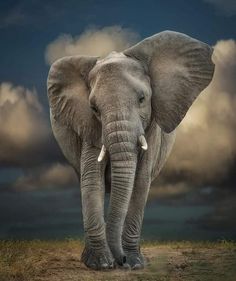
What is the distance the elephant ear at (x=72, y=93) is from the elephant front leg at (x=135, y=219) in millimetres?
1304

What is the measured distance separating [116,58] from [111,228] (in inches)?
112

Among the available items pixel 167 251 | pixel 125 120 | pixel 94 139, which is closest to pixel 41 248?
pixel 167 251

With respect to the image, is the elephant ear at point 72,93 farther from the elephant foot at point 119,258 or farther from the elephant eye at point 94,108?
the elephant foot at point 119,258

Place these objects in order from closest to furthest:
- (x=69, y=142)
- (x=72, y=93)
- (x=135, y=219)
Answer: (x=135, y=219), (x=72, y=93), (x=69, y=142)

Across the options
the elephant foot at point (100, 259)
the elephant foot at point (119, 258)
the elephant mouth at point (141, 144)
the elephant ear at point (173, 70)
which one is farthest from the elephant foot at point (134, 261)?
the elephant ear at point (173, 70)

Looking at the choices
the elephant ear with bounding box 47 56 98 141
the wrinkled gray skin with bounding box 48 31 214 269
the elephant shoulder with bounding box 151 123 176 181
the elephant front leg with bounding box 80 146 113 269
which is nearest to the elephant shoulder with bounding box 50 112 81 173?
the wrinkled gray skin with bounding box 48 31 214 269

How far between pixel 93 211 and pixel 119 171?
2.98 feet

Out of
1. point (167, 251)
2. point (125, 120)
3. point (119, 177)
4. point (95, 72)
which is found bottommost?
point (167, 251)

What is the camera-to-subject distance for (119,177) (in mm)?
12938

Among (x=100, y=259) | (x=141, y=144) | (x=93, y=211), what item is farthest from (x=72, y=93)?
(x=100, y=259)

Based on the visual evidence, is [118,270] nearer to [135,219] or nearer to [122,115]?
[135,219]

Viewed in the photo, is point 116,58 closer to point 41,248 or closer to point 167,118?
point 167,118

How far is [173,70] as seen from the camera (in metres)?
13.8

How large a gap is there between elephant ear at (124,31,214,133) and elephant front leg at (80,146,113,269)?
139 centimetres
